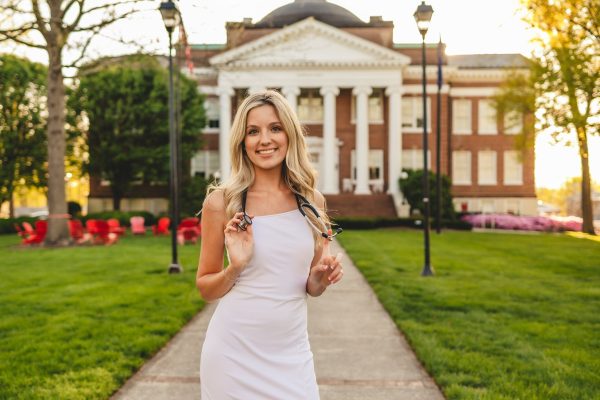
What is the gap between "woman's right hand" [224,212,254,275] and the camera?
7.97 feet

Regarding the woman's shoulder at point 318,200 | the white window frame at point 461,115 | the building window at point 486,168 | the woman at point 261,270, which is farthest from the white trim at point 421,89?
the woman at point 261,270

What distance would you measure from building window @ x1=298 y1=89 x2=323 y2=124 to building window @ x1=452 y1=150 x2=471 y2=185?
10.3m

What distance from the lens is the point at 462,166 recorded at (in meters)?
44.8

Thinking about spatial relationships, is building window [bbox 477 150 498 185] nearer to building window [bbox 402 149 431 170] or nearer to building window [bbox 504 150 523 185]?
building window [bbox 504 150 523 185]

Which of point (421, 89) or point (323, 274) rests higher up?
point (421, 89)

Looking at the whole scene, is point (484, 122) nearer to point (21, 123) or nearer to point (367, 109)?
point (367, 109)

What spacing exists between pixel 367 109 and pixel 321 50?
494cm

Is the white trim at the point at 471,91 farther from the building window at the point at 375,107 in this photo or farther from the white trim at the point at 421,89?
the building window at the point at 375,107

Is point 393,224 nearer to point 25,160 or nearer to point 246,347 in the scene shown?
point 25,160

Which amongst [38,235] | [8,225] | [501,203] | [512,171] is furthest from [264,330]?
[512,171]

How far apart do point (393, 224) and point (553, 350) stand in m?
24.7

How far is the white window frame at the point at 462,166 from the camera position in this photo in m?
44.7

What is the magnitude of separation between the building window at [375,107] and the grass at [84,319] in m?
28.5

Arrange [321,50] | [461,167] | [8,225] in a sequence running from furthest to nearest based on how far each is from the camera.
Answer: [461,167]
[321,50]
[8,225]
